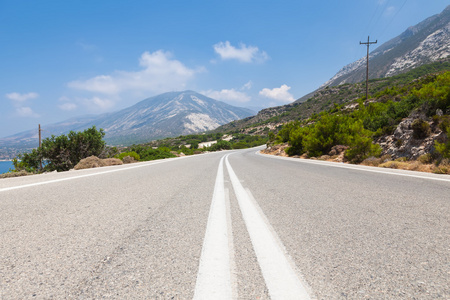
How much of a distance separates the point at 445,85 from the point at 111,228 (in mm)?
14988

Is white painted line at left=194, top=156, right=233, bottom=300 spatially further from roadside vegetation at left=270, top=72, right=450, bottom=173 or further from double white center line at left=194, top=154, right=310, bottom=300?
roadside vegetation at left=270, top=72, right=450, bottom=173

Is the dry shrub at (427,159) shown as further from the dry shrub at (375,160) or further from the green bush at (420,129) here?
the dry shrub at (375,160)

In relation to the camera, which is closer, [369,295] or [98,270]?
[369,295]

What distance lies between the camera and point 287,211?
2971 mm

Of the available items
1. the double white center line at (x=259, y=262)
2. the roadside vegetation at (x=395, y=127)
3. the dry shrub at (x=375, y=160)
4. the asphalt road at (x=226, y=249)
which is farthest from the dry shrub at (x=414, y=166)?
the double white center line at (x=259, y=262)

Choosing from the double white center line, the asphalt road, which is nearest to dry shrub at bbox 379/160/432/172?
the asphalt road

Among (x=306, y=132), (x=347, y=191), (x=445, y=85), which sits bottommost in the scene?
(x=347, y=191)

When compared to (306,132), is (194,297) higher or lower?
lower

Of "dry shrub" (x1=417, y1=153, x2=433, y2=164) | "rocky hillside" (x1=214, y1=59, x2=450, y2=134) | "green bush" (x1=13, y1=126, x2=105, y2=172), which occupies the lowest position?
"dry shrub" (x1=417, y1=153, x2=433, y2=164)

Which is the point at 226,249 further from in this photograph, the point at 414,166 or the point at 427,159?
the point at 427,159

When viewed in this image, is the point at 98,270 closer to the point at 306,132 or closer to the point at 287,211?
the point at 287,211

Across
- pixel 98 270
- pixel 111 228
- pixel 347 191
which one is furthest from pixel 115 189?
pixel 347 191

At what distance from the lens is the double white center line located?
1.25 metres

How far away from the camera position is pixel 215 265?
5.08ft
